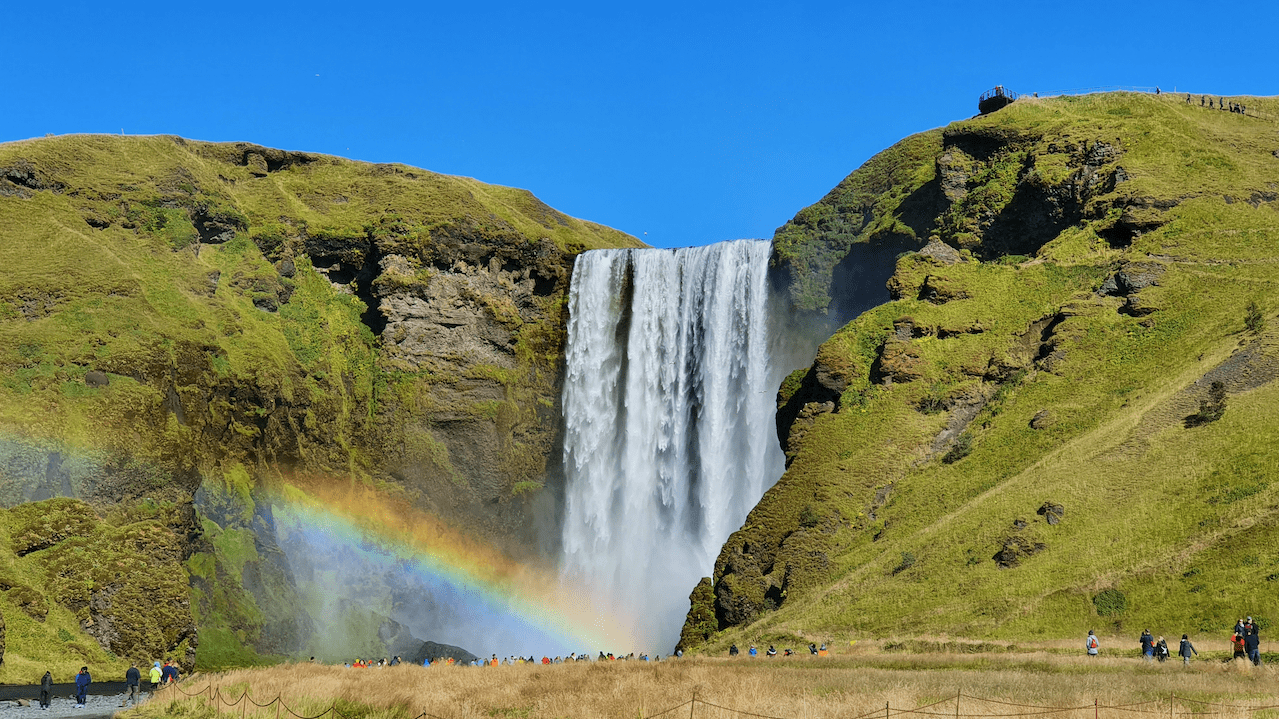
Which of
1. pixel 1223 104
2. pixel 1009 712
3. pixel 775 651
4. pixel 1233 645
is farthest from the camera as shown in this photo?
pixel 1223 104

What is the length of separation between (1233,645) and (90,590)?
4699 centimetres

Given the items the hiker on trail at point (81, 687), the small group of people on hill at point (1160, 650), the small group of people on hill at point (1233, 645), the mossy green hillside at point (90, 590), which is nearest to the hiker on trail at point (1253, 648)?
the small group of people on hill at point (1233, 645)

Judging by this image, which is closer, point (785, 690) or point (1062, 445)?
point (785, 690)

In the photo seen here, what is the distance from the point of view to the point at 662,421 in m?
78.1

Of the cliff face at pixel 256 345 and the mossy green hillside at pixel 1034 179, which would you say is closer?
the cliff face at pixel 256 345

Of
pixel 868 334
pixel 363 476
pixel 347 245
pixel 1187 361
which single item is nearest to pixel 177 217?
pixel 347 245

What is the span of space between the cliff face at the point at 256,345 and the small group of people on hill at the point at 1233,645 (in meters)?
42.6

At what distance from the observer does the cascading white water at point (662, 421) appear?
236ft

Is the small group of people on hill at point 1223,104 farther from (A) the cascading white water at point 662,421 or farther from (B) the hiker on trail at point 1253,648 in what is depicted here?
(B) the hiker on trail at point 1253,648

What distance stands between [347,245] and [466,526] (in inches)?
936

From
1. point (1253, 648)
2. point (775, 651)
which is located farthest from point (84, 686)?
point (1253, 648)

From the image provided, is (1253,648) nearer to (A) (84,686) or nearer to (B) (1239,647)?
(B) (1239,647)

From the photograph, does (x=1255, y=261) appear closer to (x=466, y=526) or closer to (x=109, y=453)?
(x=466, y=526)

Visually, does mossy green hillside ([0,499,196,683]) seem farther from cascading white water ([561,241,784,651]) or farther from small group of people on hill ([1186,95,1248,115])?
small group of people on hill ([1186,95,1248,115])
